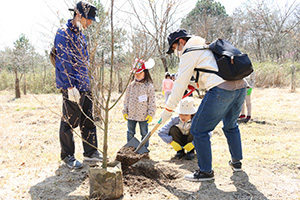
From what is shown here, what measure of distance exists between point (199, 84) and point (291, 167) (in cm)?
167

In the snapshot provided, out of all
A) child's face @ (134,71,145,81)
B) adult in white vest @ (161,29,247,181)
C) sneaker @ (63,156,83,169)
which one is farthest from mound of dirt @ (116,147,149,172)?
child's face @ (134,71,145,81)

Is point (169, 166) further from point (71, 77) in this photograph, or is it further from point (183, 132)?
point (71, 77)

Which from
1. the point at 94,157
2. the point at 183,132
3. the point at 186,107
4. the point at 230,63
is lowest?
the point at 94,157

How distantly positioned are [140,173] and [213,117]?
1.18 m

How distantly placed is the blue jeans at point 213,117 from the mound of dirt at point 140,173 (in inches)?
20.2

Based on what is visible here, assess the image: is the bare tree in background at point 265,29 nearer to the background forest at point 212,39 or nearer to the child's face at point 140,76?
the background forest at point 212,39

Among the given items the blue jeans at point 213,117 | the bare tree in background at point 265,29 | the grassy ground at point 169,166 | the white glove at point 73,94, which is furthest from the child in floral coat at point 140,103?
the bare tree in background at point 265,29

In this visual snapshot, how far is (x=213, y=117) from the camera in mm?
2514

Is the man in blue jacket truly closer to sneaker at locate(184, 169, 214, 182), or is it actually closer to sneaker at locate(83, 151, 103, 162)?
sneaker at locate(83, 151, 103, 162)

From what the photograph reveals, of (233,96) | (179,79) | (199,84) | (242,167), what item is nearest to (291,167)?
(242,167)

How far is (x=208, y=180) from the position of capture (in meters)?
2.78

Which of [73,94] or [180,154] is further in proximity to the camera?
[180,154]

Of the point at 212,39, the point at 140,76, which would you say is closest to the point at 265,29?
the point at 212,39

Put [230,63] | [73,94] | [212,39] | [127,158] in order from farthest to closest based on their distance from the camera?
[212,39] → [127,158] → [73,94] → [230,63]
